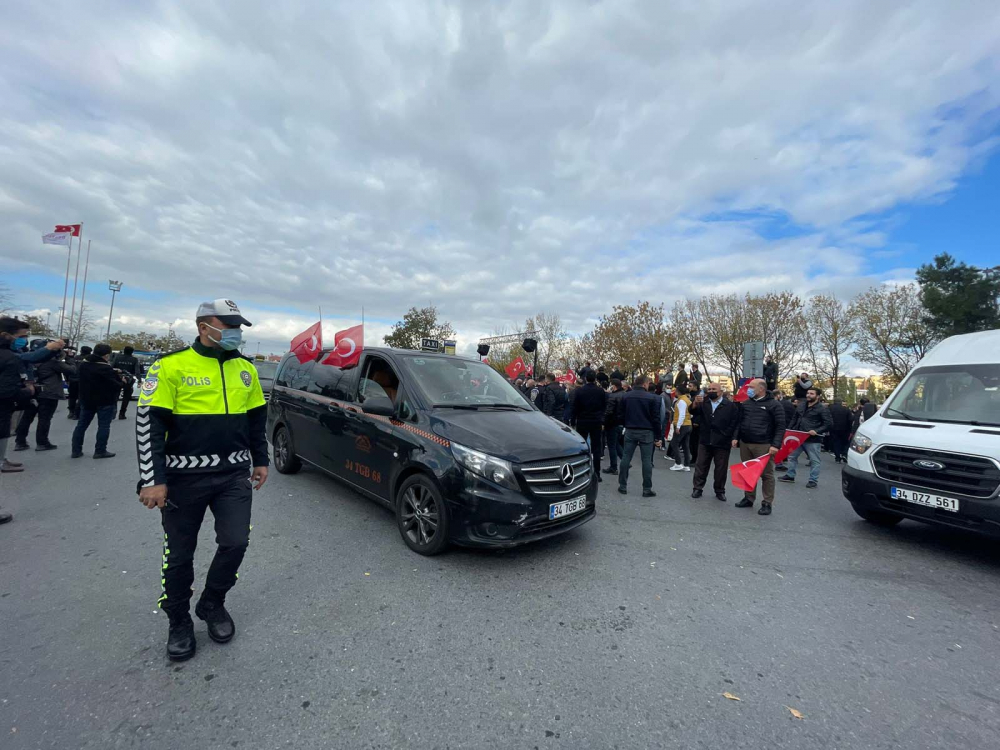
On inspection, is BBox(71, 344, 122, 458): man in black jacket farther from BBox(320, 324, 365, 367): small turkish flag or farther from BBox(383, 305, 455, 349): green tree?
BBox(383, 305, 455, 349): green tree

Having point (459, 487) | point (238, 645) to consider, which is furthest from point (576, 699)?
point (238, 645)

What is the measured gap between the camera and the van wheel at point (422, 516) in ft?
13.0

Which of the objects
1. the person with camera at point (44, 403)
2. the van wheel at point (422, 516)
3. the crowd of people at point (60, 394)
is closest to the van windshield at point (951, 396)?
the van wheel at point (422, 516)

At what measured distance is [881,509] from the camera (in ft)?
16.1

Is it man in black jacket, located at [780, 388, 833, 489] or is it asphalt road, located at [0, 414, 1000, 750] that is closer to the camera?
asphalt road, located at [0, 414, 1000, 750]

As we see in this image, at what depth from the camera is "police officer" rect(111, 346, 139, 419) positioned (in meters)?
12.7

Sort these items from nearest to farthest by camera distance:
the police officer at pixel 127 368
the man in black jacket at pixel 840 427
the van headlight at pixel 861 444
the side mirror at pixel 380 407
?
the side mirror at pixel 380 407 → the van headlight at pixel 861 444 → the man in black jacket at pixel 840 427 → the police officer at pixel 127 368

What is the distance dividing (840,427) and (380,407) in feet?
41.7

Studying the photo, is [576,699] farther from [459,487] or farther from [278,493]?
[278,493]

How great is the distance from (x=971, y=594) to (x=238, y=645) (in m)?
5.59

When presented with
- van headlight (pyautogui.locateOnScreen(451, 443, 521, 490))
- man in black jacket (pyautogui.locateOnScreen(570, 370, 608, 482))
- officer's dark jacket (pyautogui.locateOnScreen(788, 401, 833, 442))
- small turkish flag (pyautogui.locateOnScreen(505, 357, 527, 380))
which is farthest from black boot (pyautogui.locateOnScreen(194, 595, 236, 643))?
small turkish flag (pyautogui.locateOnScreen(505, 357, 527, 380))

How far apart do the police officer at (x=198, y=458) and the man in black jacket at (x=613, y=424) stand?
6.06 metres

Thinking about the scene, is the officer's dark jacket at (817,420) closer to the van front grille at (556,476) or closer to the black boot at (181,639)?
the van front grille at (556,476)

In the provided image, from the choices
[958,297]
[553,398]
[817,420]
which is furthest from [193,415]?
[958,297]
